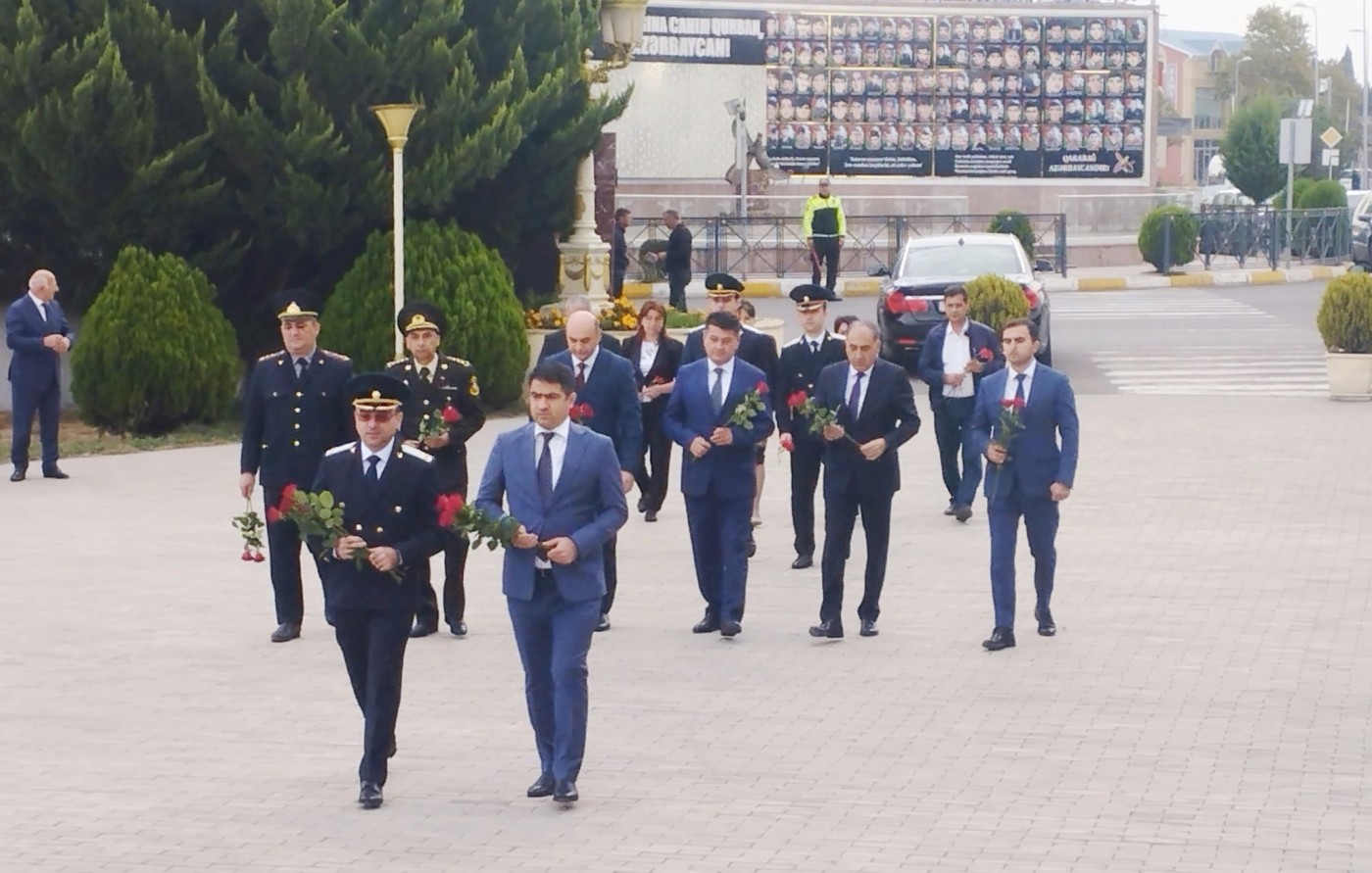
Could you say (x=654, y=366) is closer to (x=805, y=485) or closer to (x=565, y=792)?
(x=805, y=485)

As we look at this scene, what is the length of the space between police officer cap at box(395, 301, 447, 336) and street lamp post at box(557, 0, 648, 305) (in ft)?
42.7

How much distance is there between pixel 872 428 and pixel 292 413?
9.66 feet

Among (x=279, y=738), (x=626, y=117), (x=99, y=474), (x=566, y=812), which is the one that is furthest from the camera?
(x=626, y=117)

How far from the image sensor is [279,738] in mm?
9609

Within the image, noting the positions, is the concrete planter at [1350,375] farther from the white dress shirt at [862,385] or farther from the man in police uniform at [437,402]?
the man in police uniform at [437,402]

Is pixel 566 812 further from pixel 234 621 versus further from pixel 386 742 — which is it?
pixel 234 621

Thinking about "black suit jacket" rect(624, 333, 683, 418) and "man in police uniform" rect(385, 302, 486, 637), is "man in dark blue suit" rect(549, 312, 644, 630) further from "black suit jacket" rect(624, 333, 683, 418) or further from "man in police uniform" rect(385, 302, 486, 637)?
"black suit jacket" rect(624, 333, 683, 418)

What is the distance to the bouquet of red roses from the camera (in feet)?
26.9

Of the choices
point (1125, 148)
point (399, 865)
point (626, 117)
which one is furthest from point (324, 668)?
point (1125, 148)

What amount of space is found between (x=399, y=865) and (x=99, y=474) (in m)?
11.4

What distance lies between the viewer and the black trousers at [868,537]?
11695mm

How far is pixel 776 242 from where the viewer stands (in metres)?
39.8

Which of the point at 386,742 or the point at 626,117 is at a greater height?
the point at 626,117

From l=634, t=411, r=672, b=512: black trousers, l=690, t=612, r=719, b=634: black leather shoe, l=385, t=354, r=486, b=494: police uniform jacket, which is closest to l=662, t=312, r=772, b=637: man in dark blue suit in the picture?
l=690, t=612, r=719, b=634: black leather shoe
